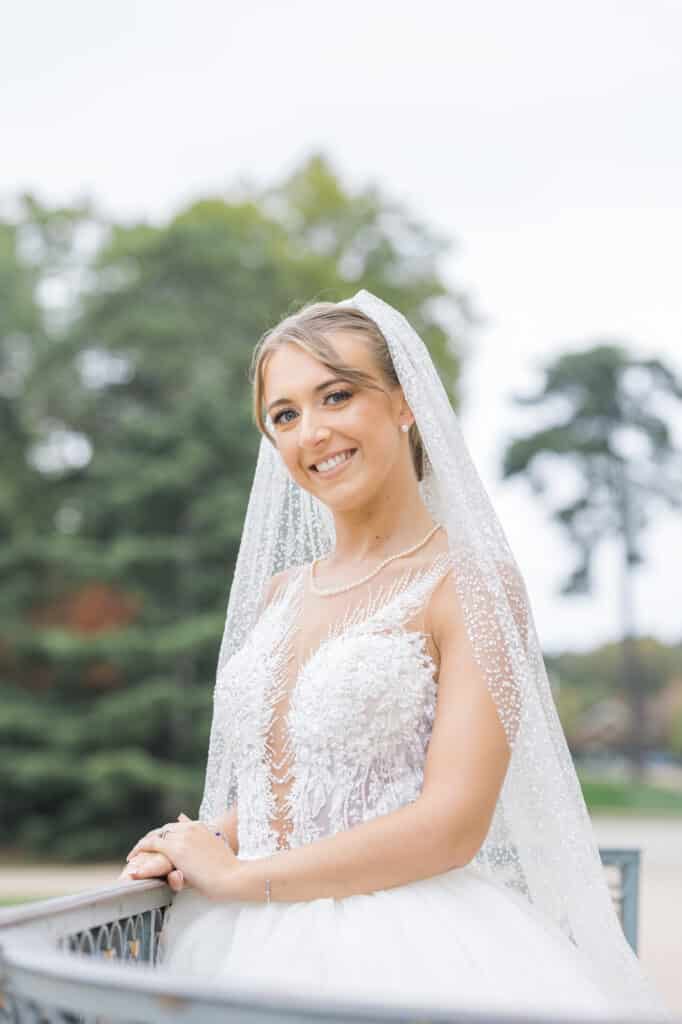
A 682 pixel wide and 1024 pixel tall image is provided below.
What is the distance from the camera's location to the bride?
196 centimetres

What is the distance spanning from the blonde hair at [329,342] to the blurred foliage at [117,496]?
1375 centimetres

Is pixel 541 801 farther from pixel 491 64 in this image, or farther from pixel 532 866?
pixel 491 64

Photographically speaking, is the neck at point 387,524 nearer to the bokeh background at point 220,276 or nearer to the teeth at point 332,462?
the teeth at point 332,462

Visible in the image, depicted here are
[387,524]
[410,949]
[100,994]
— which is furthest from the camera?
[387,524]

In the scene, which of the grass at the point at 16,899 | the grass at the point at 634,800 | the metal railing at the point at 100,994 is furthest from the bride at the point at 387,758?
the grass at the point at 634,800

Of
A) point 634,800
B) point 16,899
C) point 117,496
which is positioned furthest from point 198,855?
point 634,800

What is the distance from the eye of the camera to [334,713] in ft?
7.22

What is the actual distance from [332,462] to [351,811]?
0.63m

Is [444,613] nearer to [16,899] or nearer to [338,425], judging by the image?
[338,425]

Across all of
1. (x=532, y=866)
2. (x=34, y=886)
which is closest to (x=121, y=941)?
(x=532, y=866)

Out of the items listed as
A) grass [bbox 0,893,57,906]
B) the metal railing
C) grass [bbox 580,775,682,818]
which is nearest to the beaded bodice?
the metal railing

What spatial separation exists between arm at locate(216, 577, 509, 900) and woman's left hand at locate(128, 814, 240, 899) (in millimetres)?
29

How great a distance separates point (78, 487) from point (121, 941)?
54.9ft

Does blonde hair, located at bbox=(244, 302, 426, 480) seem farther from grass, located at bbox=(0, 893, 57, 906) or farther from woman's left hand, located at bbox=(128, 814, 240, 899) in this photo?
grass, located at bbox=(0, 893, 57, 906)
